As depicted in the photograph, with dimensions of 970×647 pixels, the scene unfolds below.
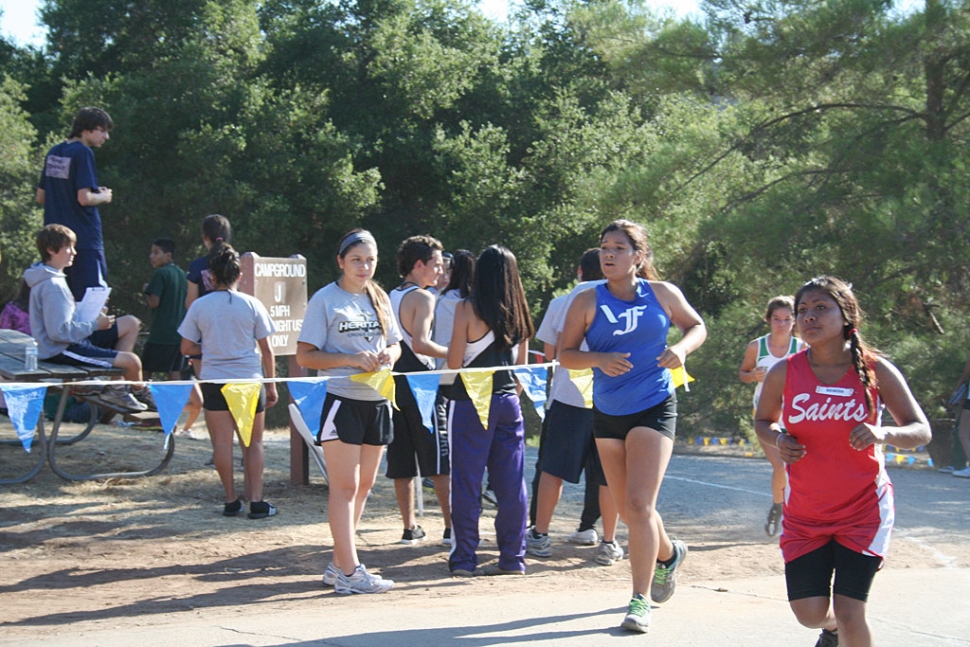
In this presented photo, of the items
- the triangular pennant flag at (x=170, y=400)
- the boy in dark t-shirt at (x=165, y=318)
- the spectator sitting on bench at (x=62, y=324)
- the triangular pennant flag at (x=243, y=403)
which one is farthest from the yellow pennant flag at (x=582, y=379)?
the boy in dark t-shirt at (x=165, y=318)

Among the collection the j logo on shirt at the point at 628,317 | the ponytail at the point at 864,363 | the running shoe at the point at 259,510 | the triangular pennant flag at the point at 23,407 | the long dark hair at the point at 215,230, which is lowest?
the running shoe at the point at 259,510

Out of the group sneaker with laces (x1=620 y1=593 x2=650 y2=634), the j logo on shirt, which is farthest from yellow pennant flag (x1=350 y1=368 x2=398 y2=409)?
sneaker with laces (x1=620 y1=593 x2=650 y2=634)

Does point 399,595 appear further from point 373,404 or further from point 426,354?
point 426,354

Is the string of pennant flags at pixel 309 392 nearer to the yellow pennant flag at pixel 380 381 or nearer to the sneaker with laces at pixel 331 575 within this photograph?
the yellow pennant flag at pixel 380 381

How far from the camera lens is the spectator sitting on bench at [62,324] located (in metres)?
8.10

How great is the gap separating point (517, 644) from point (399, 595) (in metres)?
1.32

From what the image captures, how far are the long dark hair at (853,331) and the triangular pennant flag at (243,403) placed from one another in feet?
13.2

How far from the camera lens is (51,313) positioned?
26.9 feet

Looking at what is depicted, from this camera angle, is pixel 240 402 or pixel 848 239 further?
pixel 848 239

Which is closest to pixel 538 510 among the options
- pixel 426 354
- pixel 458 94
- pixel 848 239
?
pixel 426 354

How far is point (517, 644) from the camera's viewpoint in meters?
4.95

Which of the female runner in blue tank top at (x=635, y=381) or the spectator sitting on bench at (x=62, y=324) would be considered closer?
the female runner in blue tank top at (x=635, y=381)

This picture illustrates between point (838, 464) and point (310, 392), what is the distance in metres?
3.55

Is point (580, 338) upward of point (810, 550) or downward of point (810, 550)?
upward
